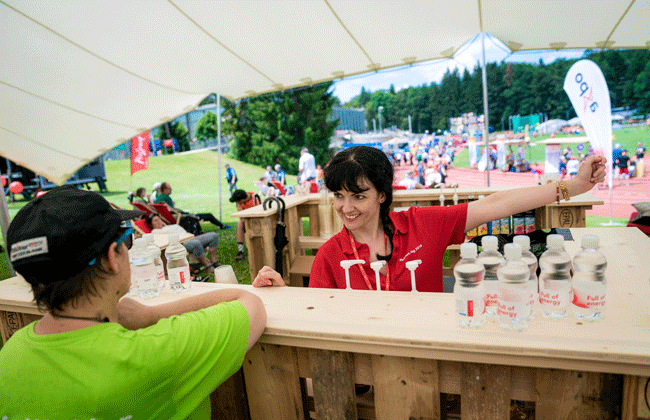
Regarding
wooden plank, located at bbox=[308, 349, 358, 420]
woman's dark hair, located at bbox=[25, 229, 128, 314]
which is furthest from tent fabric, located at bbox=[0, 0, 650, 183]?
wooden plank, located at bbox=[308, 349, 358, 420]

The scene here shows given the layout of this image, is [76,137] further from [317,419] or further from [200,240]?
[317,419]

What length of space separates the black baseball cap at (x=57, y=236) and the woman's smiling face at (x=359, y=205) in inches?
44.5

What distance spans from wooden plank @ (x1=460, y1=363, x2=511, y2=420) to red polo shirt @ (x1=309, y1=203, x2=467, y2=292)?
0.74 metres

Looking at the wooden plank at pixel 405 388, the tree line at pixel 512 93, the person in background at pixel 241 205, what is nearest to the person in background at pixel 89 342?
the wooden plank at pixel 405 388

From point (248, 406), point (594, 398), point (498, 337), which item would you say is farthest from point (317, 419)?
point (594, 398)

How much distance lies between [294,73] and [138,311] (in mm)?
5323

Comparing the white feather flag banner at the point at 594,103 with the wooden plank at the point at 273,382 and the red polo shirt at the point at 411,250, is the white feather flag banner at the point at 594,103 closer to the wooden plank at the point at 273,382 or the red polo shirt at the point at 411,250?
the red polo shirt at the point at 411,250

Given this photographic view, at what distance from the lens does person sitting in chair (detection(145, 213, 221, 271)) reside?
5680 millimetres

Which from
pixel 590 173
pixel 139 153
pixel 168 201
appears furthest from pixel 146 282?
pixel 139 153

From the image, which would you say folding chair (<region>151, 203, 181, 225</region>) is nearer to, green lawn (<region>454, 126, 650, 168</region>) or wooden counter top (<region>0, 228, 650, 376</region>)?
wooden counter top (<region>0, 228, 650, 376</region>)

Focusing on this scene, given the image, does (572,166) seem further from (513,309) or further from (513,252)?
(513,309)

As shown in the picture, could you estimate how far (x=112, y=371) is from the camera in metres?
0.92

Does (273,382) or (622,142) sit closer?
(273,382)

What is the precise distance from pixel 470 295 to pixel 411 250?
2.47 ft
